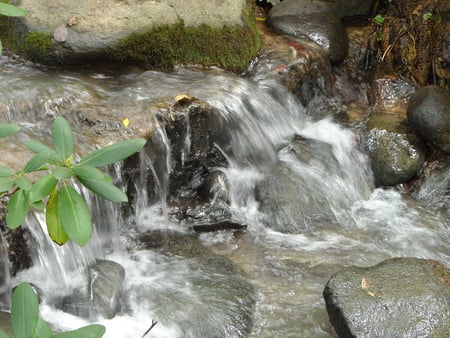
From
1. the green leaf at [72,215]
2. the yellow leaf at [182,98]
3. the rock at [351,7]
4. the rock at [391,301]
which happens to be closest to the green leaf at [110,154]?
the green leaf at [72,215]

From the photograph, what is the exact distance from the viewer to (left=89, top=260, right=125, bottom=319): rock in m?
3.60

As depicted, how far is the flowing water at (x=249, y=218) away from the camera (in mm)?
3709

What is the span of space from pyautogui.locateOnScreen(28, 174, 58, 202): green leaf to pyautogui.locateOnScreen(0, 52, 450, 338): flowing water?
6.82ft

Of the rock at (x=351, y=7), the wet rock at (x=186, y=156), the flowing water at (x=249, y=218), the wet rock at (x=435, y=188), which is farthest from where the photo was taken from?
the rock at (x=351, y=7)

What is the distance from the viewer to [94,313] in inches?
140

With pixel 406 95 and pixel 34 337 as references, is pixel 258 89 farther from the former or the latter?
pixel 34 337

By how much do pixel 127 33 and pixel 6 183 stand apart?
4.15m

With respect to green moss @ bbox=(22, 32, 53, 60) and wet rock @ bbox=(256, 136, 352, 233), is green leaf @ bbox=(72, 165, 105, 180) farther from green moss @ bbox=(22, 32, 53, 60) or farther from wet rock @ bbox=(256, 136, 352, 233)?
green moss @ bbox=(22, 32, 53, 60)

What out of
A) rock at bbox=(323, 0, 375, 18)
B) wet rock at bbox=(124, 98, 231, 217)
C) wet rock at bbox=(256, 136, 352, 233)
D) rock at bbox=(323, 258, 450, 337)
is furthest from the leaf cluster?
rock at bbox=(323, 0, 375, 18)

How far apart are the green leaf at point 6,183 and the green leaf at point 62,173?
122 mm

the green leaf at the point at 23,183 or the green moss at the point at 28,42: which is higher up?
the green leaf at the point at 23,183

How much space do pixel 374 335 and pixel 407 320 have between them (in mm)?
224

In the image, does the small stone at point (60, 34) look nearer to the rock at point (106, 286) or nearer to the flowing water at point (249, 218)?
the flowing water at point (249, 218)

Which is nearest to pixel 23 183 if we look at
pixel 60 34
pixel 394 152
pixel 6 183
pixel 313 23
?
pixel 6 183
